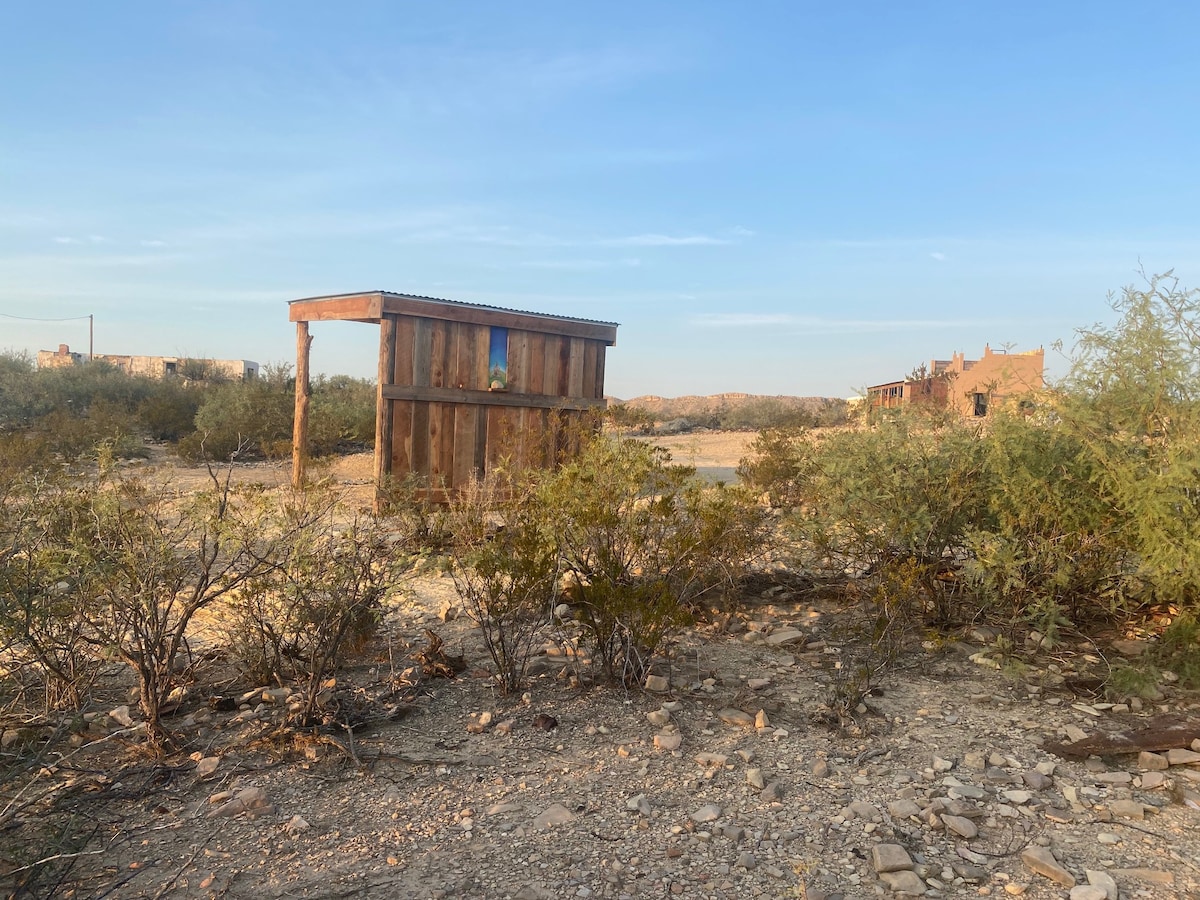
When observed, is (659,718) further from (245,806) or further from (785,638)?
(245,806)

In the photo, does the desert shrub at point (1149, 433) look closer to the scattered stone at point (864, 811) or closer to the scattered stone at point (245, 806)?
the scattered stone at point (864, 811)

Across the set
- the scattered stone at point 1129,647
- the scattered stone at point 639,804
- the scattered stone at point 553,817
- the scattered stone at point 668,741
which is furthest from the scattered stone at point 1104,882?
the scattered stone at point 1129,647

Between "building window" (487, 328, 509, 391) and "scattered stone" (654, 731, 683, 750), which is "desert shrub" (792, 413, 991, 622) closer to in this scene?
"scattered stone" (654, 731, 683, 750)

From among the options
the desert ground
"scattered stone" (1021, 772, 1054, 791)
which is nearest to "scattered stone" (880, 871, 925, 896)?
the desert ground

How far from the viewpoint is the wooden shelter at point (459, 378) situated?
9.82m

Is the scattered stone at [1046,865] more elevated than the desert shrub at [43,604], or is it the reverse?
the desert shrub at [43,604]

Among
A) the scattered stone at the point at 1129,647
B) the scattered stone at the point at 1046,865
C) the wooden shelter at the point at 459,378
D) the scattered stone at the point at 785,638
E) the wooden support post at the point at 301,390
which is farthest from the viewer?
the wooden support post at the point at 301,390

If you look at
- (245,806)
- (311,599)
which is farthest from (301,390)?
(245,806)

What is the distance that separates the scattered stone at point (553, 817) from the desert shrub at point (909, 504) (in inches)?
114

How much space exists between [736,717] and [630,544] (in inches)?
46.6

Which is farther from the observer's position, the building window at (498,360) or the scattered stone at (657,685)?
the building window at (498,360)

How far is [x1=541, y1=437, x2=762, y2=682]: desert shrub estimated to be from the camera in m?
4.66

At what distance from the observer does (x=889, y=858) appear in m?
3.05

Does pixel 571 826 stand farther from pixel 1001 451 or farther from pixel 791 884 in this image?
pixel 1001 451
